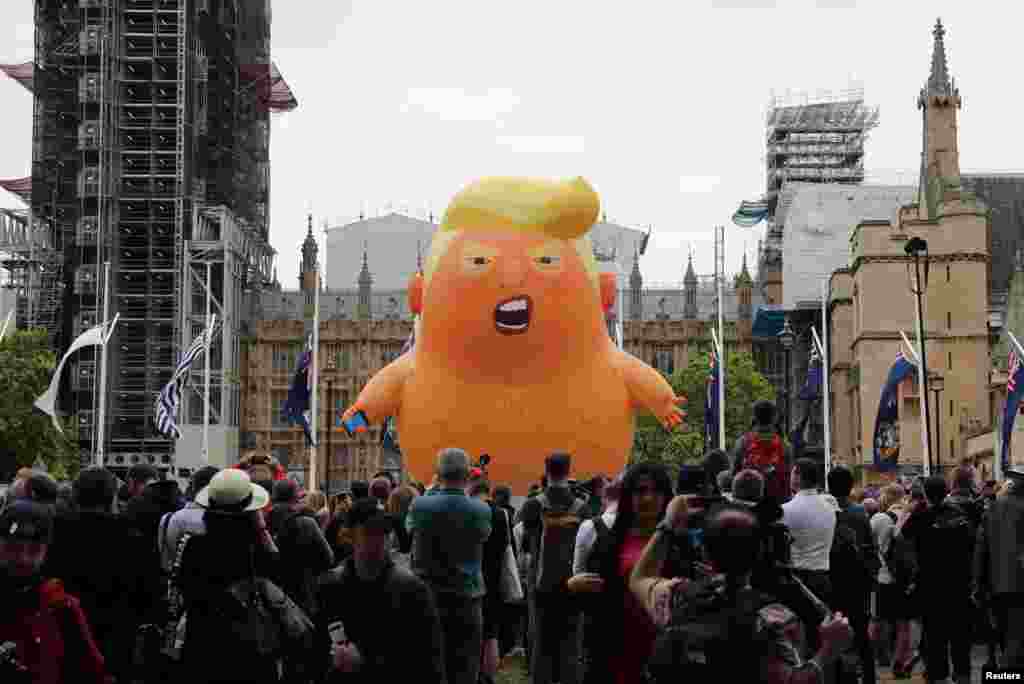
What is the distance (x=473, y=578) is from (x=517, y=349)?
354 inches

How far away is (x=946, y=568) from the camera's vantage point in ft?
41.1

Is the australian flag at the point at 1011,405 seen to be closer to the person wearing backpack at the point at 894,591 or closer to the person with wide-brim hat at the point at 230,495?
the person wearing backpack at the point at 894,591

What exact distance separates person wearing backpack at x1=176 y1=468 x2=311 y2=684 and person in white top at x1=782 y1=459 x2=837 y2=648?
11.7ft

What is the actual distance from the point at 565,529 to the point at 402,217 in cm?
7718

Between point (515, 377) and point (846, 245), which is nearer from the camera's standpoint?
point (515, 377)

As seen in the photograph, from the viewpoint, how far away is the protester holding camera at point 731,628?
5051mm

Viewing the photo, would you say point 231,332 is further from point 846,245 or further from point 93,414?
point 846,245

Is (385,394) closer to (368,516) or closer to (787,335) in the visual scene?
(368,516)

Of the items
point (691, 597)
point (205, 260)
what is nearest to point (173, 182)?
point (205, 260)

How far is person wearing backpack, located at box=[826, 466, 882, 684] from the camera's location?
35.0 feet

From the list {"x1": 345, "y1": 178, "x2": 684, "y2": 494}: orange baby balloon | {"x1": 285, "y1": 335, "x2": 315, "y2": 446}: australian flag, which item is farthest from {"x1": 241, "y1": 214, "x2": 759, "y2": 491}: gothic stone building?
{"x1": 345, "y1": 178, "x2": 684, "y2": 494}: orange baby balloon

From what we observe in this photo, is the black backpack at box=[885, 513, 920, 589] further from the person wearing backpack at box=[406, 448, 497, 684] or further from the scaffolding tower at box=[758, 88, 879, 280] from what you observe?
the scaffolding tower at box=[758, 88, 879, 280]

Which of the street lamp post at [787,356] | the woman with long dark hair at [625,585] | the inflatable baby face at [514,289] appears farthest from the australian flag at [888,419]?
the street lamp post at [787,356]

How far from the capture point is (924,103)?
5725 centimetres
